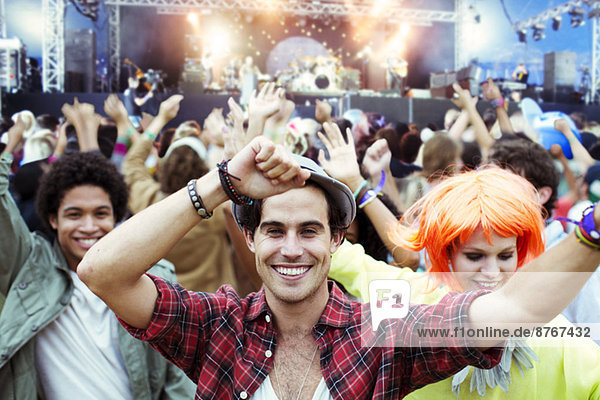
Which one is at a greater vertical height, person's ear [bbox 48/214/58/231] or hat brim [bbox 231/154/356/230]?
hat brim [bbox 231/154/356/230]

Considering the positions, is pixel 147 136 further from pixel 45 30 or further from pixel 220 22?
pixel 220 22

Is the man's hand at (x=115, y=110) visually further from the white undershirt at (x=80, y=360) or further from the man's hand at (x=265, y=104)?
the white undershirt at (x=80, y=360)

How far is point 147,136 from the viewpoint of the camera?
10.3 ft

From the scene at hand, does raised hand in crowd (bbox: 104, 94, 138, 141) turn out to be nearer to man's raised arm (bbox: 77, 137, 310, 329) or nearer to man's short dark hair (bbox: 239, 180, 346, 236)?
man's short dark hair (bbox: 239, 180, 346, 236)

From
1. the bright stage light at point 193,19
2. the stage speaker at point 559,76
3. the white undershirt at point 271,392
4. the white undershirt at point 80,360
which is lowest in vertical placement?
the white undershirt at point 80,360

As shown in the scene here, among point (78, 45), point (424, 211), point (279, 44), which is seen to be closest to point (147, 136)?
point (424, 211)

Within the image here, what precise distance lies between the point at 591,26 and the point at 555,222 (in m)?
6.17

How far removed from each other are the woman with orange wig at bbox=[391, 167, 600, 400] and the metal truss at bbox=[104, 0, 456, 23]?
9.34 metres

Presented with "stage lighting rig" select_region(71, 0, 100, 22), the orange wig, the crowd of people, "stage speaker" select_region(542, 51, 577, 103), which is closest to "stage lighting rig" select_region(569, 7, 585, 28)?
"stage speaker" select_region(542, 51, 577, 103)

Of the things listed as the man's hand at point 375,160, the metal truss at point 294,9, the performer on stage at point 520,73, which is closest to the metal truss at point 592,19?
A: the performer on stage at point 520,73

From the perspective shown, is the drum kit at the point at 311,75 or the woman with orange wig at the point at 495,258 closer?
the woman with orange wig at the point at 495,258

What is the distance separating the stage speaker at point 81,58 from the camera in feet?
24.6

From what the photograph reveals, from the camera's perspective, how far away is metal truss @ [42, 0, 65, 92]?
266 inches

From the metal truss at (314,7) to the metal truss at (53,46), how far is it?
7.65ft
